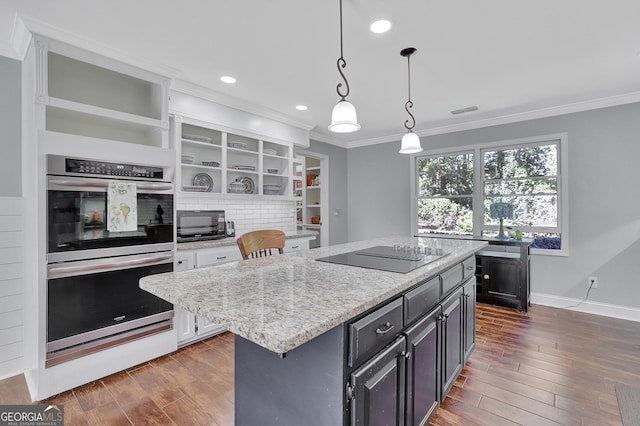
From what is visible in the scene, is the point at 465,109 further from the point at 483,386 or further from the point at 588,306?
the point at 483,386

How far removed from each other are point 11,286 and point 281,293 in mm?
2497

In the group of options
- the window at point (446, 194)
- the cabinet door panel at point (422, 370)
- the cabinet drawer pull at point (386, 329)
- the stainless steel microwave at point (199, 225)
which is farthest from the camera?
the window at point (446, 194)

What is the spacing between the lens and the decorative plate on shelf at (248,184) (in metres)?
3.87

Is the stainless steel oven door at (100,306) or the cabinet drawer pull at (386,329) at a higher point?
the cabinet drawer pull at (386,329)

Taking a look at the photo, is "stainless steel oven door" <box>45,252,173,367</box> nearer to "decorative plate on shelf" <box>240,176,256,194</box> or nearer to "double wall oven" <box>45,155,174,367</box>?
"double wall oven" <box>45,155,174,367</box>

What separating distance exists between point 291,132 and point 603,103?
3812 millimetres

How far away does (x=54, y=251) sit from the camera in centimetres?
206

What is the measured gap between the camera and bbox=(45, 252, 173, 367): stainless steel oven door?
6.81ft

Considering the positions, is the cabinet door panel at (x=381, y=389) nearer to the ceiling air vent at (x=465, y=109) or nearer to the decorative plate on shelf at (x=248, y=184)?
the decorative plate on shelf at (x=248, y=184)

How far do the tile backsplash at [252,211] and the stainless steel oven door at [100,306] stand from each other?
3.06ft

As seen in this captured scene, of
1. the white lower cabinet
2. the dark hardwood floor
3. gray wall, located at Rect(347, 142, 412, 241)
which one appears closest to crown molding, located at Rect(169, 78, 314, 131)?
the white lower cabinet

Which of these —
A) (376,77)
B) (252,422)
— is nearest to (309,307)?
(252,422)

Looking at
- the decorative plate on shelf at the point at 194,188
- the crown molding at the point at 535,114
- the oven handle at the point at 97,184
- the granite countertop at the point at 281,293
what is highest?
the crown molding at the point at 535,114

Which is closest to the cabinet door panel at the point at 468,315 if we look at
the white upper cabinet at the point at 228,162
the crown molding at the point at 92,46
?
the white upper cabinet at the point at 228,162
